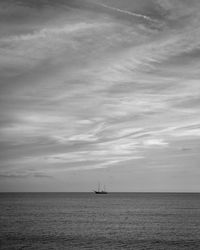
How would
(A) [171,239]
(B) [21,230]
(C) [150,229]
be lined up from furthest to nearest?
(C) [150,229]
(B) [21,230]
(A) [171,239]

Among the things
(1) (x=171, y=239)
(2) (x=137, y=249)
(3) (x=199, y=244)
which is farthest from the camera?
(1) (x=171, y=239)

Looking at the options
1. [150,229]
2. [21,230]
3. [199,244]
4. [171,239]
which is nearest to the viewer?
[199,244]

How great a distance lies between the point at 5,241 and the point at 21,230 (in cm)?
1608

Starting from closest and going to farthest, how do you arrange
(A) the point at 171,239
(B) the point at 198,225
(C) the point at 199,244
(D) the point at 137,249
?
(D) the point at 137,249, (C) the point at 199,244, (A) the point at 171,239, (B) the point at 198,225

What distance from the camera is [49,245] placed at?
6675cm

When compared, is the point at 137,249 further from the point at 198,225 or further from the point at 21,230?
the point at 198,225

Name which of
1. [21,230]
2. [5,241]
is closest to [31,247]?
[5,241]

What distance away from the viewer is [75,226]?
315 ft

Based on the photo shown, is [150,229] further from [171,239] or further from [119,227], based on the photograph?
[171,239]

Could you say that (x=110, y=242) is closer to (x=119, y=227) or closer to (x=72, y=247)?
(x=72, y=247)

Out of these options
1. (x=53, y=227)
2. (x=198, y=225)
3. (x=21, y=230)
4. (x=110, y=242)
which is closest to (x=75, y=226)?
(x=53, y=227)

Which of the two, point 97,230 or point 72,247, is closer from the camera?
point 72,247

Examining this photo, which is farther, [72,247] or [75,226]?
[75,226]

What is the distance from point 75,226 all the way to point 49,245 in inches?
1177
